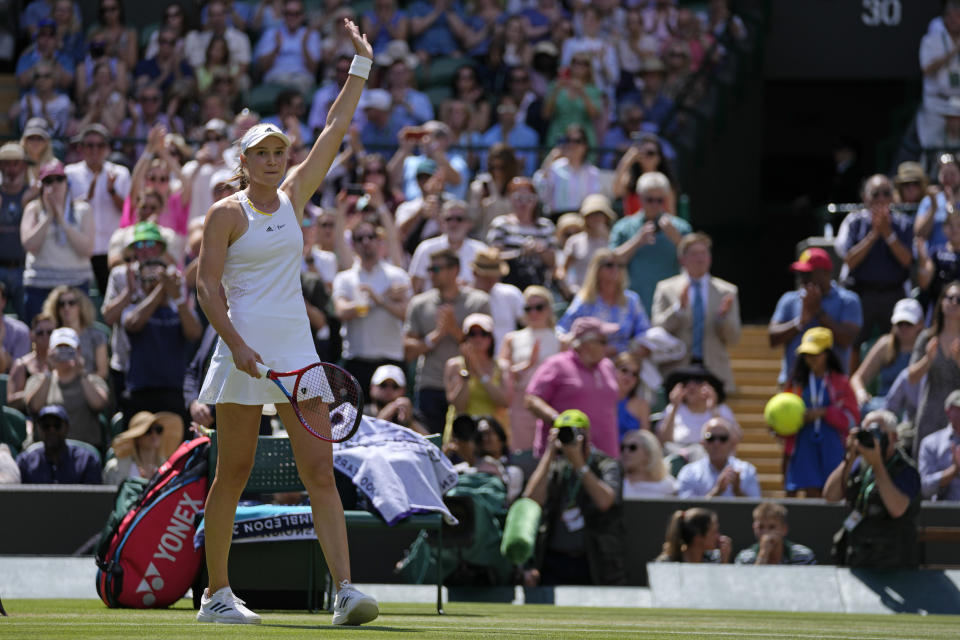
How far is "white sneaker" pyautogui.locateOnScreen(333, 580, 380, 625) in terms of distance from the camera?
6832 mm

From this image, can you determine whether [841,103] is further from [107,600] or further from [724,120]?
[107,600]

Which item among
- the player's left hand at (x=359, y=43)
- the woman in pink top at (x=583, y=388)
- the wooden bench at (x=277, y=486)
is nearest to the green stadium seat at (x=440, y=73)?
the woman in pink top at (x=583, y=388)

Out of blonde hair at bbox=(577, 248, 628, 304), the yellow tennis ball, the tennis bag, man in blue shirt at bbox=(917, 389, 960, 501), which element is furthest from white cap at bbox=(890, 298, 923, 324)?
the tennis bag

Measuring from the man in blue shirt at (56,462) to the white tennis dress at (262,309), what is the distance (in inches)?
205

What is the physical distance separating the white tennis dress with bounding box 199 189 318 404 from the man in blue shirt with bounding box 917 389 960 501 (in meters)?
6.13

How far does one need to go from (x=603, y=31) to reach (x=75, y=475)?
8.27 meters

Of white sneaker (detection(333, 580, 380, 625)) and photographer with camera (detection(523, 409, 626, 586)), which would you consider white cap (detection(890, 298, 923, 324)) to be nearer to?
photographer with camera (detection(523, 409, 626, 586))

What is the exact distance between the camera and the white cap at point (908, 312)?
43.9 feet

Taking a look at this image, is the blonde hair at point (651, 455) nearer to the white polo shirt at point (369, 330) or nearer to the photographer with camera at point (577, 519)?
the photographer with camera at point (577, 519)

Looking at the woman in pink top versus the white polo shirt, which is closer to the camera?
the woman in pink top

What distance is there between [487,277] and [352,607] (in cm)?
681

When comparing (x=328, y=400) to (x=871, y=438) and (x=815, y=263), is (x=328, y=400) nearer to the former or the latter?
(x=871, y=438)

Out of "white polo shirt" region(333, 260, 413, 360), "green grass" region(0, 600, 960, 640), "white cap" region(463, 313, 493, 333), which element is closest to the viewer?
"green grass" region(0, 600, 960, 640)

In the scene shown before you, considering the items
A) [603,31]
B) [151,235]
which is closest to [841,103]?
[603,31]
